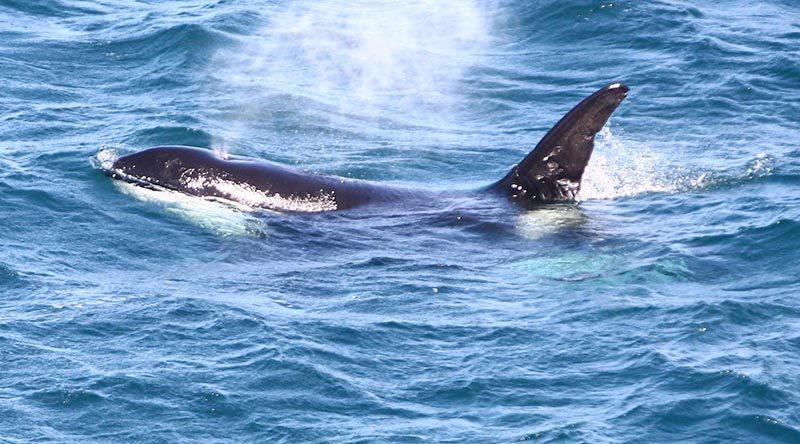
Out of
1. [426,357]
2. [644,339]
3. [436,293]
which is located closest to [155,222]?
[436,293]

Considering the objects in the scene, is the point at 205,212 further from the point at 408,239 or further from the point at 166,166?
the point at 408,239

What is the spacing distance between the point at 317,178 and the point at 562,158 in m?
3.98

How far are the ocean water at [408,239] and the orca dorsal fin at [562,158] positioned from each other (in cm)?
44

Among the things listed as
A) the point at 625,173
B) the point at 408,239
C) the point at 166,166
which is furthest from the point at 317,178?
the point at 625,173

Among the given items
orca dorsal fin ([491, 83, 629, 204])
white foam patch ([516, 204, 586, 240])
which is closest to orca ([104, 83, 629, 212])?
orca dorsal fin ([491, 83, 629, 204])

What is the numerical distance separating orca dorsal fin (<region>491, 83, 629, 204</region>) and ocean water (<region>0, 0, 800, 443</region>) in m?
0.44

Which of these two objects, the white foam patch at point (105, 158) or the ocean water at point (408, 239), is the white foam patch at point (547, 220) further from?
the white foam patch at point (105, 158)

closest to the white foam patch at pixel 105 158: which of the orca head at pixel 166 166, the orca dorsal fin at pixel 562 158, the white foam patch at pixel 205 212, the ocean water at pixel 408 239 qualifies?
the ocean water at pixel 408 239

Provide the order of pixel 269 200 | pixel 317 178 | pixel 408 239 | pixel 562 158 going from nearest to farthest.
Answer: pixel 408 239 → pixel 562 158 → pixel 269 200 → pixel 317 178

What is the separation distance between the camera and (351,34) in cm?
3509

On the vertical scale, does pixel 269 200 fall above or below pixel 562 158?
below

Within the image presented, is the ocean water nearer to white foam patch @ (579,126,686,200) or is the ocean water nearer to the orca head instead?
white foam patch @ (579,126,686,200)

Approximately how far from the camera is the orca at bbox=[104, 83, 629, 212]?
73.2ft

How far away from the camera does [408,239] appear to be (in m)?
21.5
